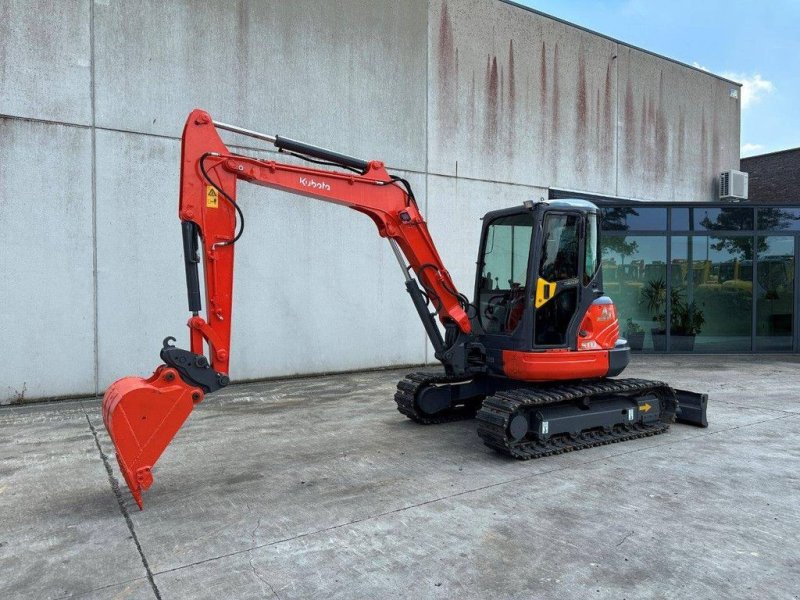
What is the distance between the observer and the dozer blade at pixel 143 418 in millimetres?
4105

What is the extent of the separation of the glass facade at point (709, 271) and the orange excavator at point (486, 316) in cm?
729

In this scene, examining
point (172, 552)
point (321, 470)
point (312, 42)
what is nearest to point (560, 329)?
point (321, 470)

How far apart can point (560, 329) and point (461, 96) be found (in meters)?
7.36

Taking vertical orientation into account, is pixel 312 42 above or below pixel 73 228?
above

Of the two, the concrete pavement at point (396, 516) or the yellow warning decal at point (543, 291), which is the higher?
the yellow warning decal at point (543, 291)

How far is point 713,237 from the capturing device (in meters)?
13.2

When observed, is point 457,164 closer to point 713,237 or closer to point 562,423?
point 713,237

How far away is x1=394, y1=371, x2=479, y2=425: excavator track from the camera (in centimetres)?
663

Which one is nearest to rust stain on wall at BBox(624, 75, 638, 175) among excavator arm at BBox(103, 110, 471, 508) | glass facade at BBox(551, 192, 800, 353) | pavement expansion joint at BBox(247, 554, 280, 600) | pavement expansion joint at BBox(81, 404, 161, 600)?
glass facade at BBox(551, 192, 800, 353)

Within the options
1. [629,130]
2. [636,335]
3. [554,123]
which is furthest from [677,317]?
[554,123]

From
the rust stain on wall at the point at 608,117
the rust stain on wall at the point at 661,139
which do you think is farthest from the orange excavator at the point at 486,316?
the rust stain on wall at the point at 661,139

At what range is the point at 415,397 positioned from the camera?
6.62 m

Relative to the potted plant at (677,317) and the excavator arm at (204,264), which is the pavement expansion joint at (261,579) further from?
the potted plant at (677,317)

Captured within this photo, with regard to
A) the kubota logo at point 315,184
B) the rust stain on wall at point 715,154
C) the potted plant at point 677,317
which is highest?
the rust stain on wall at point 715,154
